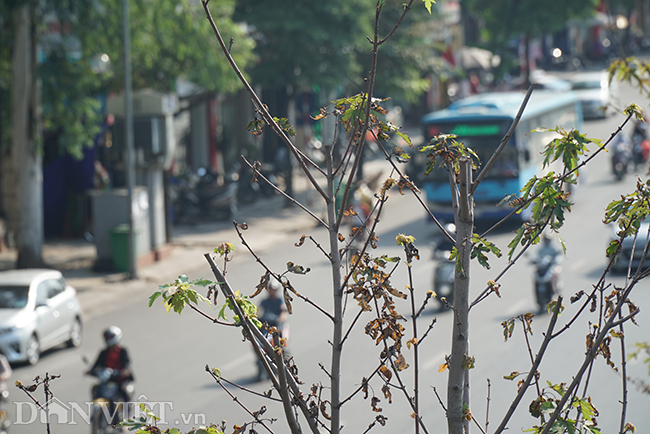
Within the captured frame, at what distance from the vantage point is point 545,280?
1463 centimetres

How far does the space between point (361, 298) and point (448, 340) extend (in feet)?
35.7

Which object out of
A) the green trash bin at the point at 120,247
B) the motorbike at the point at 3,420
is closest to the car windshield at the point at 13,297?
the motorbike at the point at 3,420

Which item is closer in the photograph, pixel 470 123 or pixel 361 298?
pixel 361 298

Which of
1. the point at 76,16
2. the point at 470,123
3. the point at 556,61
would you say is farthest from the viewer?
the point at 556,61

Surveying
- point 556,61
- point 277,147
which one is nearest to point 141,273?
point 277,147

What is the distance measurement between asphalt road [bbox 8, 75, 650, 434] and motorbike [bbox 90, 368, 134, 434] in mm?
638

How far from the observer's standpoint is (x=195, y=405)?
11219 millimetres

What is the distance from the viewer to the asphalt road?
35.4ft

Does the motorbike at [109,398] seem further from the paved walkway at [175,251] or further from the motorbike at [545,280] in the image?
the motorbike at [545,280]

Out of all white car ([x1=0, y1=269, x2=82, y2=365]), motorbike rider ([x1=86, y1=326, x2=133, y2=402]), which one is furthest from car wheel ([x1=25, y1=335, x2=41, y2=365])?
motorbike rider ([x1=86, y1=326, x2=133, y2=402])

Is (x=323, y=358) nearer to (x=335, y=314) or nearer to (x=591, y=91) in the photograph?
(x=335, y=314)

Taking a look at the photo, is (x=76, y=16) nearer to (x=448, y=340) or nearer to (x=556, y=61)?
(x=448, y=340)

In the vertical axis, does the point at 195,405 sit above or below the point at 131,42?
below

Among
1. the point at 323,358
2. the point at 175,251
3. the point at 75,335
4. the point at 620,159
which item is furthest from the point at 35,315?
the point at 620,159
